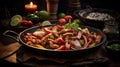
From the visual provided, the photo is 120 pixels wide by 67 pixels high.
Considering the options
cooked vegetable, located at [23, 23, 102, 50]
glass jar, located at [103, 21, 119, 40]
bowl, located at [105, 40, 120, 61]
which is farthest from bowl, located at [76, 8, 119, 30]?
bowl, located at [105, 40, 120, 61]

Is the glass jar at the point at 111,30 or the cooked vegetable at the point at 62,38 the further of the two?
the glass jar at the point at 111,30

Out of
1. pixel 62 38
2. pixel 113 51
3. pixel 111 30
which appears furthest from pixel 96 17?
pixel 113 51

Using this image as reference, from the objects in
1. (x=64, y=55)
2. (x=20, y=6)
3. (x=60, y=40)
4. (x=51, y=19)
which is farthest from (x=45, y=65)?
(x=20, y=6)

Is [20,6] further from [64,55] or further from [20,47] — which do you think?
[64,55]

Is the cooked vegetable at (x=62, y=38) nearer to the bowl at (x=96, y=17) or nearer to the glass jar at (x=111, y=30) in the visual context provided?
the glass jar at (x=111, y=30)

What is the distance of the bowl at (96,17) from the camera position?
3402 millimetres

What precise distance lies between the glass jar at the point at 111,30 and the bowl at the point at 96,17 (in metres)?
0.24

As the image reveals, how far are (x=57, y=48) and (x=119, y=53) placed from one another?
0.71m

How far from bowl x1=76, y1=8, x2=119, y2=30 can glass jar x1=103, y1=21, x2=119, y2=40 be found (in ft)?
0.79

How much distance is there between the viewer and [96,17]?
3744 mm

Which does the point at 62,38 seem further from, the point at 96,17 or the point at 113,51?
the point at 96,17

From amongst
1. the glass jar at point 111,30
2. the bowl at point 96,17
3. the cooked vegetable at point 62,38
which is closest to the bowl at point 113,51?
the cooked vegetable at point 62,38

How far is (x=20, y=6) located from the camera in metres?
4.60

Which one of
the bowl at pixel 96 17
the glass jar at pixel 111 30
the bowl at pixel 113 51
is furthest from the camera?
the bowl at pixel 96 17
